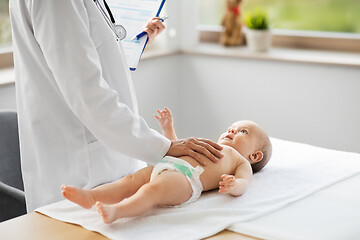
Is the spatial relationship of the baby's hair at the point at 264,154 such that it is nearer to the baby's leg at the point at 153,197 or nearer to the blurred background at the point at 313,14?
the baby's leg at the point at 153,197

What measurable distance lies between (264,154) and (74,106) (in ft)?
2.37

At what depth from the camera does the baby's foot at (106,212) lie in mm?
1350

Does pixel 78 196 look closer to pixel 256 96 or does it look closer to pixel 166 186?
pixel 166 186

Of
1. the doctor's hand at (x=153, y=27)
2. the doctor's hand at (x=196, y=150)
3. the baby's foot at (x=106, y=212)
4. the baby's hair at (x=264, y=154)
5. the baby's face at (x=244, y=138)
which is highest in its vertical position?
the doctor's hand at (x=153, y=27)

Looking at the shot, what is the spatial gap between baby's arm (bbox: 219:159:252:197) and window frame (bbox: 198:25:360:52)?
1879mm

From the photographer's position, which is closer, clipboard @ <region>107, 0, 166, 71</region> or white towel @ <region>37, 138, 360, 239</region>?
white towel @ <region>37, 138, 360, 239</region>

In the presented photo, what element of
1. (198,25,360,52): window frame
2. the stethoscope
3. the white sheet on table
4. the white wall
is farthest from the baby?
(198,25,360,52): window frame

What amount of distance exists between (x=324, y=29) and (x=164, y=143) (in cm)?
222

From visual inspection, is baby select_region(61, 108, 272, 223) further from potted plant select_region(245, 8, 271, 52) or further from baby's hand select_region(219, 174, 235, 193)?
potted plant select_region(245, 8, 271, 52)

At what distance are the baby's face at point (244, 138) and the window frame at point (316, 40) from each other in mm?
1672

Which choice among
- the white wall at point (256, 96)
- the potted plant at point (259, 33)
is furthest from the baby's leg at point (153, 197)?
the potted plant at point (259, 33)

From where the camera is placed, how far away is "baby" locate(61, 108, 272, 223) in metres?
1.41

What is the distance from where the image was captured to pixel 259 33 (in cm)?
340

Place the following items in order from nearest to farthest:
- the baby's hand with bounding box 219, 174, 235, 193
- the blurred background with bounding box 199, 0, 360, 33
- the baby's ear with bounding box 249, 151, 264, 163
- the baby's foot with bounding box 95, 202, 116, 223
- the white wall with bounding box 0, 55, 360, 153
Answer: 1. the baby's foot with bounding box 95, 202, 116, 223
2. the baby's hand with bounding box 219, 174, 235, 193
3. the baby's ear with bounding box 249, 151, 264, 163
4. the white wall with bounding box 0, 55, 360, 153
5. the blurred background with bounding box 199, 0, 360, 33
